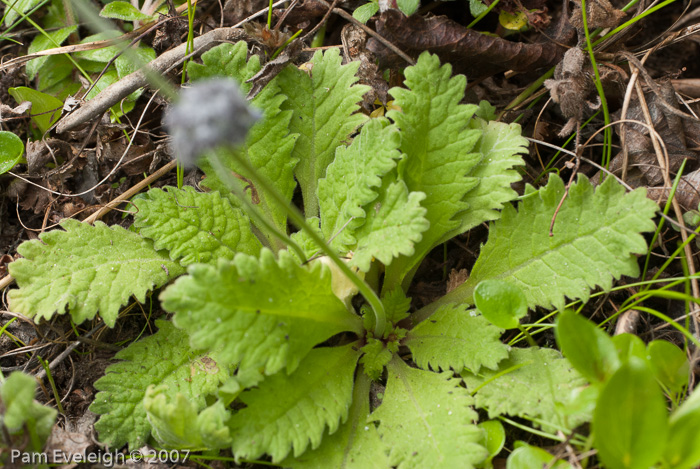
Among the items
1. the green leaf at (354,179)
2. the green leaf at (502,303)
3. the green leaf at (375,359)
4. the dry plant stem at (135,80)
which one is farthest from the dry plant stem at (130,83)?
the green leaf at (502,303)

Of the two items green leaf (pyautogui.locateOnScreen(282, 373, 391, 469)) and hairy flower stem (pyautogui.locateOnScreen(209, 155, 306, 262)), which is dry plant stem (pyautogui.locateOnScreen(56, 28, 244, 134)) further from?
green leaf (pyautogui.locateOnScreen(282, 373, 391, 469))

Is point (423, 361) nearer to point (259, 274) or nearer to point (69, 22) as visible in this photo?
point (259, 274)

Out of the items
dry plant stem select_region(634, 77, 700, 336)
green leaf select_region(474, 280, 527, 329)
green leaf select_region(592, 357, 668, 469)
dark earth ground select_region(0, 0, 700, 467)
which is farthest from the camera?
dark earth ground select_region(0, 0, 700, 467)

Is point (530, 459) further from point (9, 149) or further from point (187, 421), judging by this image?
point (9, 149)

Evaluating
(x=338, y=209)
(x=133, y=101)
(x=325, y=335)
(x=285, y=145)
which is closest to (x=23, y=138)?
(x=133, y=101)

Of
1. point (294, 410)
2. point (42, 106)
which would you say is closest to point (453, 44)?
point (294, 410)

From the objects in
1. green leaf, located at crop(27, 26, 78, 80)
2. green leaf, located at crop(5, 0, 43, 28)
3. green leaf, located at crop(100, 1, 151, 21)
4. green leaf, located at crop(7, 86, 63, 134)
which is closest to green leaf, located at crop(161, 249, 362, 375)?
green leaf, located at crop(7, 86, 63, 134)
